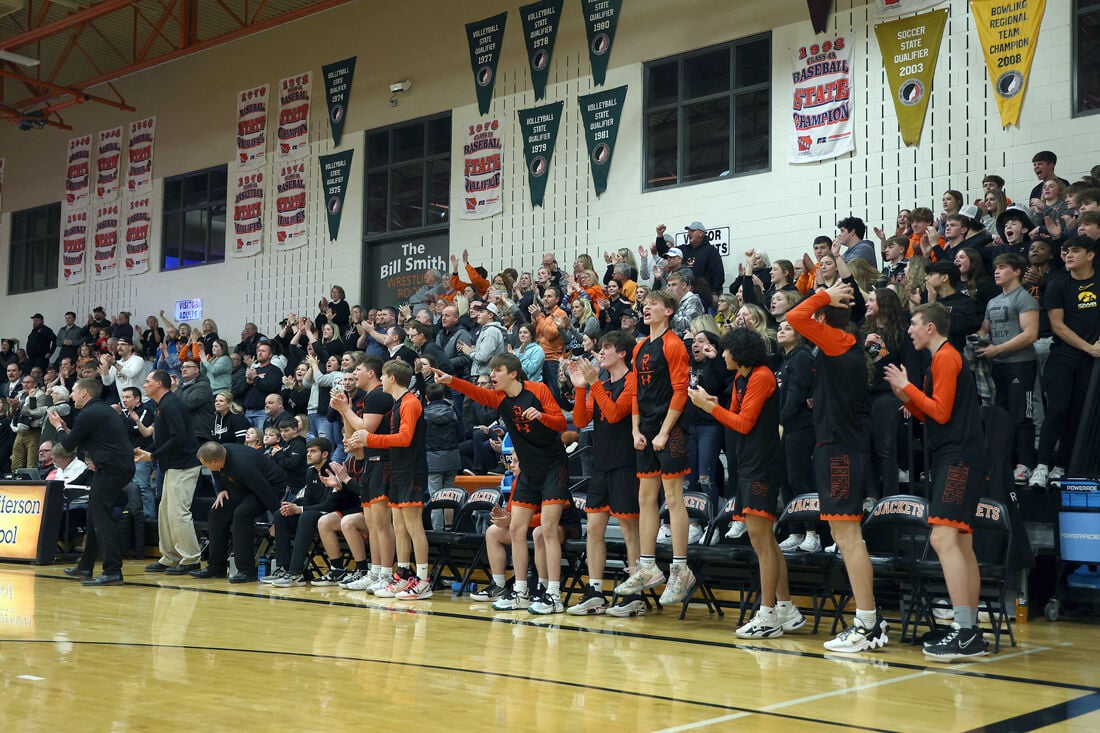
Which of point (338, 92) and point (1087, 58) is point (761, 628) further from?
point (338, 92)

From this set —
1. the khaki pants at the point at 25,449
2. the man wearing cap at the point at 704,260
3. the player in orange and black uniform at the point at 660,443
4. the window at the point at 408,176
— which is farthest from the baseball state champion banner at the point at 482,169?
the player in orange and black uniform at the point at 660,443

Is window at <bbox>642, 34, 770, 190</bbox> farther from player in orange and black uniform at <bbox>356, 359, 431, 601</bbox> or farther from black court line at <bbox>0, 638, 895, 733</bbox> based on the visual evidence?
black court line at <bbox>0, 638, 895, 733</bbox>

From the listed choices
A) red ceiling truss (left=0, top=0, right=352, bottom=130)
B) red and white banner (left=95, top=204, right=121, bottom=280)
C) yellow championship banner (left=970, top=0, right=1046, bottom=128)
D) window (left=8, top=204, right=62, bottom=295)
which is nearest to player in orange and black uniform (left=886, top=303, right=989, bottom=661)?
yellow championship banner (left=970, top=0, right=1046, bottom=128)

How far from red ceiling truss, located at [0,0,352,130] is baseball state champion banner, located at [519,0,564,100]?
359 centimetres

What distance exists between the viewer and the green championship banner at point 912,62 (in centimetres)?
1341

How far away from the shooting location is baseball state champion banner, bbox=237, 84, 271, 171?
70.9 ft

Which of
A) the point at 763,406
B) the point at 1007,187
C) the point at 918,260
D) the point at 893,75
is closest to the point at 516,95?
the point at 893,75

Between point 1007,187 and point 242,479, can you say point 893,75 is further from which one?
point 242,479

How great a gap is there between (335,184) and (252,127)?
9.32 feet

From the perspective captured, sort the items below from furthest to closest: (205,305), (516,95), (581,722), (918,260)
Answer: (205,305), (516,95), (918,260), (581,722)

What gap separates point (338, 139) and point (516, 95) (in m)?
4.33

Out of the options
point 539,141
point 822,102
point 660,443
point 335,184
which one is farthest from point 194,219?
point 660,443

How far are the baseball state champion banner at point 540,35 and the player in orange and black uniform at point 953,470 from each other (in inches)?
461

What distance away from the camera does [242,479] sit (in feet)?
38.2
